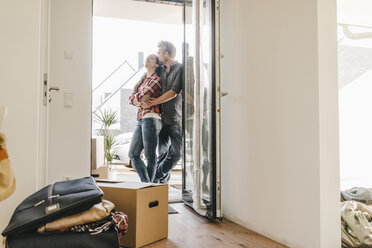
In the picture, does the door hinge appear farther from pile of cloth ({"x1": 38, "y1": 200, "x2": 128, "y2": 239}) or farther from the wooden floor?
the wooden floor

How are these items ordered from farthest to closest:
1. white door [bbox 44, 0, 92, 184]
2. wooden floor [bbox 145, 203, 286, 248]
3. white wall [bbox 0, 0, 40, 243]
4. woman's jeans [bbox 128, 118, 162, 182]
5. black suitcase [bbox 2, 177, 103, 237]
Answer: woman's jeans [bbox 128, 118, 162, 182] → white door [bbox 44, 0, 92, 184] → wooden floor [bbox 145, 203, 286, 248] → white wall [bbox 0, 0, 40, 243] → black suitcase [bbox 2, 177, 103, 237]

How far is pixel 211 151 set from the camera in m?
2.39

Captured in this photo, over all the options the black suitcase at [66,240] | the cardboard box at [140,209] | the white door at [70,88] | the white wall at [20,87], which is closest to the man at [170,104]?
the white door at [70,88]

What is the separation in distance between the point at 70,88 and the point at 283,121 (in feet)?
6.15

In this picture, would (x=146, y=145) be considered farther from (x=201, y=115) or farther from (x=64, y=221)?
(x=64, y=221)

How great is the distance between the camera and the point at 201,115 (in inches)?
104

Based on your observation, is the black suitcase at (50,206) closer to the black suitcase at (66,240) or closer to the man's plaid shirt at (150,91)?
the black suitcase at (66,240)

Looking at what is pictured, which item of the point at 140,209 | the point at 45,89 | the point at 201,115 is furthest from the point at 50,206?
the point at 201,115

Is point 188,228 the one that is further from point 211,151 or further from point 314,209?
point 314,209

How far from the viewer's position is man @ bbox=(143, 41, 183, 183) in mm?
3164

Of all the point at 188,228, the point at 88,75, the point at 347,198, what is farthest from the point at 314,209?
the point at 88,75

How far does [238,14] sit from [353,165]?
3.14 metres

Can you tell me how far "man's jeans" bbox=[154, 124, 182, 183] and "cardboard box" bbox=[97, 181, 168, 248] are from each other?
1.28m

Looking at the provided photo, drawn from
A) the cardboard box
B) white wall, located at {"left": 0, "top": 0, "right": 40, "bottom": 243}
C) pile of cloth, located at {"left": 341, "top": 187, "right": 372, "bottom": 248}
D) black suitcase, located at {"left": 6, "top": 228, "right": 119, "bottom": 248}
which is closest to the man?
the cardboard box
